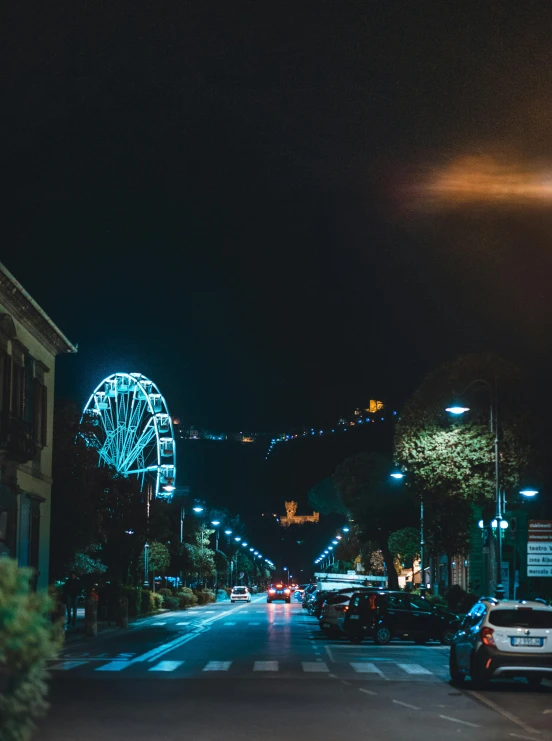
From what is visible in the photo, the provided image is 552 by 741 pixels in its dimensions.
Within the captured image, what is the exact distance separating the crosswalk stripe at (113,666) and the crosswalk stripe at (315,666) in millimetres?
3801

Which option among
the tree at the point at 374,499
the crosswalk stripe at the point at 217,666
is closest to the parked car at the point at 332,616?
the crosswalk stripe at the point at 217,666

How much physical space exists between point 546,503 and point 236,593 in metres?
57.8

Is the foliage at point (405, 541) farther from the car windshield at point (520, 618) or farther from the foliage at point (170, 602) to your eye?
the car windshield at point (520, 618)

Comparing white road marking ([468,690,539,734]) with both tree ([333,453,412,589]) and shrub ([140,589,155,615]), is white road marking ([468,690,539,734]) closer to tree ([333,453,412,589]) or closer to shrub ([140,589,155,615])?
shrub ([140,589,155,615])

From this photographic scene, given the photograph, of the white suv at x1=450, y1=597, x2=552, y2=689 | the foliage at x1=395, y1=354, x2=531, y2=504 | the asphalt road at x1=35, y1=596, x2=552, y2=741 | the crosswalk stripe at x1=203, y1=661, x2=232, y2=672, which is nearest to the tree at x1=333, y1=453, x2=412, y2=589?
the foliage at x1=395, y1=354, x2=531, y2=504

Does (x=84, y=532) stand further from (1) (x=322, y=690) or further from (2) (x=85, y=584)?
(1) (x=322, y=690)

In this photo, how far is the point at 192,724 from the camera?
14000 millimetres

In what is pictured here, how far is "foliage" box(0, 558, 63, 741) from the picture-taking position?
5750 mm

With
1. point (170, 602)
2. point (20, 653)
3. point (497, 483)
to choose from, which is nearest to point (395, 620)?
point (497, 483)

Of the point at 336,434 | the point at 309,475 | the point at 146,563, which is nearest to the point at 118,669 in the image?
the point at 146,563

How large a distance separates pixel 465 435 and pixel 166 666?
19.5 meters

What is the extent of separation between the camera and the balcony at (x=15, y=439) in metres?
34.7

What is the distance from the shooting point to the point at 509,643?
18578 mm

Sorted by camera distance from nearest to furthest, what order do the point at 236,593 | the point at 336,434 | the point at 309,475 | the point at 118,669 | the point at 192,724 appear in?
1. the point at 192,724
2. the point at 118,669
3. the point at 236,593
4. the point at 336,434
5. the point at 309,475
